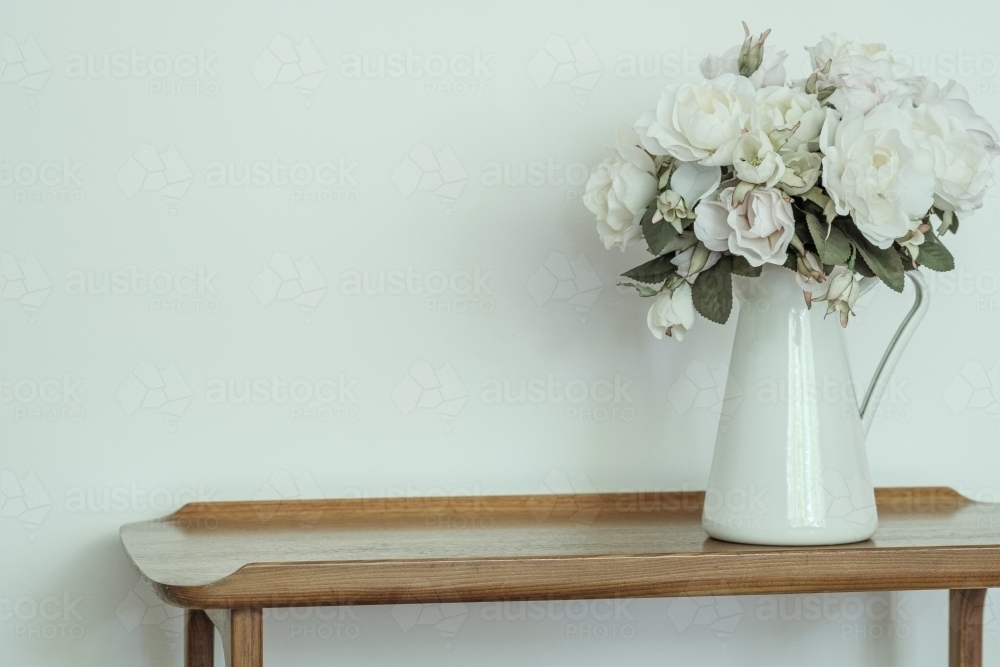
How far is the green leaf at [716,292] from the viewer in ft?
2.88

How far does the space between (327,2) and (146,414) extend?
0.55m

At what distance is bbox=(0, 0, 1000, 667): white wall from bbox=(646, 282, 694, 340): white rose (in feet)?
0.79

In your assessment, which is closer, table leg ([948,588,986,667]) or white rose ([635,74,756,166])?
white rose ([635,74,756,166])

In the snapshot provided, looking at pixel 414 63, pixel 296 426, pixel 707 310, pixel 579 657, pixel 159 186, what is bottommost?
pixel 579 657

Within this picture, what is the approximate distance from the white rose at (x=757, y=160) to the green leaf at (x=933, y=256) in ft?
0.63

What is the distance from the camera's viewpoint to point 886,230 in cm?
81

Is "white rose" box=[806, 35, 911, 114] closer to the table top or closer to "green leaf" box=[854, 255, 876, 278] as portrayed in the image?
"green leaf" box=[854, 255, 876, 278]

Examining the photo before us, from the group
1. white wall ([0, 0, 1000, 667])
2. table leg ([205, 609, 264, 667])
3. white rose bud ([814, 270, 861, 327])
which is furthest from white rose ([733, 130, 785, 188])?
table leg ([205, 609, 264, 667])

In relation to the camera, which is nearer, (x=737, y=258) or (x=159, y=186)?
(x=737, y=258)

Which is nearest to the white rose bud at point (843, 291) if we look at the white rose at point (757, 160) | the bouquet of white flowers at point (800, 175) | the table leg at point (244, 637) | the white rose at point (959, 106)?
the bouquet of white flowers at point (800, 175)

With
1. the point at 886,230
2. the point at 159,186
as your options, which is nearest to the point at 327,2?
the point at 159,186

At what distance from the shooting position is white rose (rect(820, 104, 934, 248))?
804 millimetres

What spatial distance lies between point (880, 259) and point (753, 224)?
140mm

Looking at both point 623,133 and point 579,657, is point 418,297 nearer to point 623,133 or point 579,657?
point 623,133
